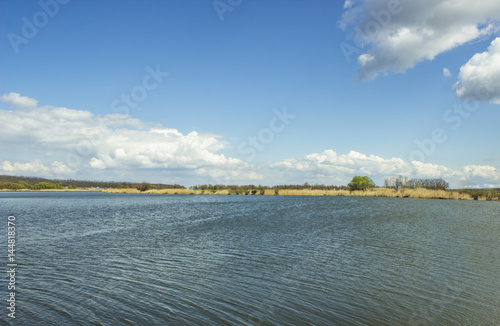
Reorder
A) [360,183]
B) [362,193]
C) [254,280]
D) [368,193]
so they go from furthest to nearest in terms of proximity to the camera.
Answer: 1. [360,183]
2. [362,193]
3. [368,193]
4. [254,280]

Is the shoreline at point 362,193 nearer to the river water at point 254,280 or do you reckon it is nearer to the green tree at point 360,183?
the green tree at point 360,183

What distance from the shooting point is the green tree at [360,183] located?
106 metres

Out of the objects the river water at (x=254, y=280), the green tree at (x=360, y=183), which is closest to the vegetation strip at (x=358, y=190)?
the green tree at (x=360, y=183)

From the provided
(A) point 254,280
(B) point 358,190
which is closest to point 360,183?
(B) point 358,190

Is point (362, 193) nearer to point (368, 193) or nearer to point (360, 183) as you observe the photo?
point (368, 193)

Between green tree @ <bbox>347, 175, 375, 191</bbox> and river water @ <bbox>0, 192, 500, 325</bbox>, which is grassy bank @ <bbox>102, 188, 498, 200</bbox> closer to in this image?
green tree @ <bbox>347, 175, 375, 191</bbox>

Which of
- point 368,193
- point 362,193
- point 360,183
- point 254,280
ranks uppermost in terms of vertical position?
point 360,183

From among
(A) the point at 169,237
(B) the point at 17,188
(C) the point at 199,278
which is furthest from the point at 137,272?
(B) the point at 17,188

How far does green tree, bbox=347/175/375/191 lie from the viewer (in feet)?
348

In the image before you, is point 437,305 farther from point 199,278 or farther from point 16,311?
point 16,311

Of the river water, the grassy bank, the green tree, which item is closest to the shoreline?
the grassy bank

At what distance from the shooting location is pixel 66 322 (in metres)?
7.12

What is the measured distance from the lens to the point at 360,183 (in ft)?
350

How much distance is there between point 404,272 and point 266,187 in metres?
96.5
